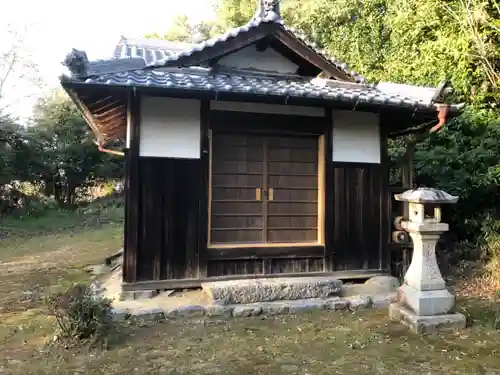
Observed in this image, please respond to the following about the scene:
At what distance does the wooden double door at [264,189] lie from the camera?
264 inches

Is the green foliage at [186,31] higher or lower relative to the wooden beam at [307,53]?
higher

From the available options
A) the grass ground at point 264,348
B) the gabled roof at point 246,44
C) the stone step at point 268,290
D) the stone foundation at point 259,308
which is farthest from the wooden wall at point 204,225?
the grass ground at point 264,348

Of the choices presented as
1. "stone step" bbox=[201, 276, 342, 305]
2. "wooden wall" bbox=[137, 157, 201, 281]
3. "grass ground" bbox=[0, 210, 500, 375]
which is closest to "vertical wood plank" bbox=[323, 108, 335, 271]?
"stone step" bbox=[201, 276, 342, 305]

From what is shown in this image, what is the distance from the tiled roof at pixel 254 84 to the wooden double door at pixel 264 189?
2.78 ft

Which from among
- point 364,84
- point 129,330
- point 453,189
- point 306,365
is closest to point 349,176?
point 364,84

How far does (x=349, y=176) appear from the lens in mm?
7031

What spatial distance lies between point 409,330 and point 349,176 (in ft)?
8.93

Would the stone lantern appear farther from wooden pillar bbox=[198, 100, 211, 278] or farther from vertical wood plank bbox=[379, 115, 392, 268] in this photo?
wooden pillar bbox=[198, 100, 211, 278]

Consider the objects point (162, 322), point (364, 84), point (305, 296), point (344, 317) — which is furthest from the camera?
point (364, 84)

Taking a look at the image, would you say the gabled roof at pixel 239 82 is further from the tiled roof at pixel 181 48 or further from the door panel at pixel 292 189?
the door panel at pixel 292 189

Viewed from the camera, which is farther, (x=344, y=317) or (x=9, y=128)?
(x=9, y=128)

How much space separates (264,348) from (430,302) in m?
2.18

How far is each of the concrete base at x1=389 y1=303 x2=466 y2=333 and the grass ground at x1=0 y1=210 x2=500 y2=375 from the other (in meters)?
0.11

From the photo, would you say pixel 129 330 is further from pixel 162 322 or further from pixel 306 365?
pixel 306 365
